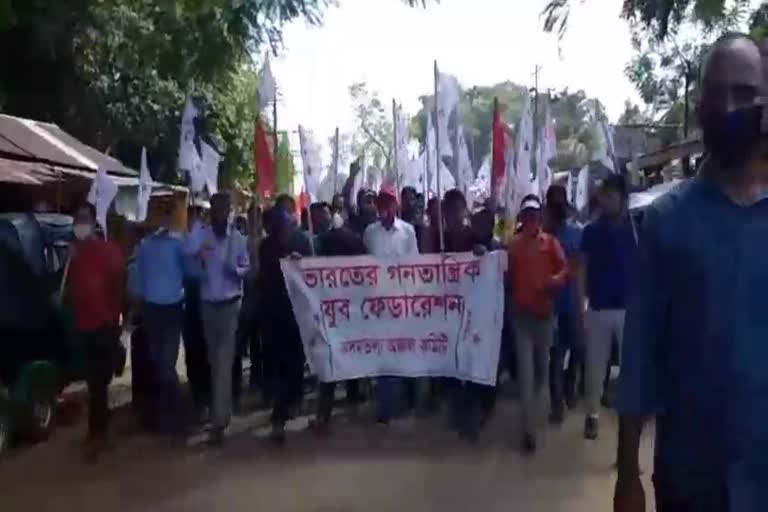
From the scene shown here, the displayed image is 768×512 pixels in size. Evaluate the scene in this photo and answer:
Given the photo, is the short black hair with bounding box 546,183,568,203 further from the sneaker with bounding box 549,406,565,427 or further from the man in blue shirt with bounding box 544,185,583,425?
the sneaker with bounding box 549,406,565,427

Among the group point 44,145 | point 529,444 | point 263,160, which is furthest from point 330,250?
point 44,145

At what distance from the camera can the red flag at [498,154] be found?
11914mm

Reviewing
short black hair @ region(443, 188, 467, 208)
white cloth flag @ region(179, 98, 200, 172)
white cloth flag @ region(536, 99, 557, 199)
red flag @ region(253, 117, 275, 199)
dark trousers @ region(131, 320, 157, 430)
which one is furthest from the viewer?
white cloth flag @ region(536, 99, 557, 199)

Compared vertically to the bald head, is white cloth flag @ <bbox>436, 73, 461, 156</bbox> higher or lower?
higher

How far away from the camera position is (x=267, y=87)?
11.3m

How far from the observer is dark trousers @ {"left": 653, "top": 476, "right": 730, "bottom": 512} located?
2.98m

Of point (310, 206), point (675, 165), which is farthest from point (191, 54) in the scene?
Result: point (675, 165)

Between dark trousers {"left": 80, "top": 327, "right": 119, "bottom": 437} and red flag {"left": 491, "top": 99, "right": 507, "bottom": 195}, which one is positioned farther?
red flag {"left": 491, "top": 99, "right": 507, "bottom": 195}

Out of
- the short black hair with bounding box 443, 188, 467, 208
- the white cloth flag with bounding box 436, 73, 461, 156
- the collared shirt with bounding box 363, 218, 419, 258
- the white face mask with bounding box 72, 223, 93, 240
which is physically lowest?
the collared shirt with bounding box 363, 218, 419, 258

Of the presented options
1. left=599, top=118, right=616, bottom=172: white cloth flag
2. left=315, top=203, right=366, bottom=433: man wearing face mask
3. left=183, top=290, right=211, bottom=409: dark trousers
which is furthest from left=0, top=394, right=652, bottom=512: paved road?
left=599, top=118, right=616, bottom=172: white cloth flag

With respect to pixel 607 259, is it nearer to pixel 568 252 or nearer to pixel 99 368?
pixel 568 252

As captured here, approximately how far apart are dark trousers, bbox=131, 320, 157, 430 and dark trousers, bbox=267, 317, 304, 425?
1126 millimetres

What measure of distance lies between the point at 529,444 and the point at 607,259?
1428 mm

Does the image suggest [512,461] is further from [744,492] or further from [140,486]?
[744,492]
